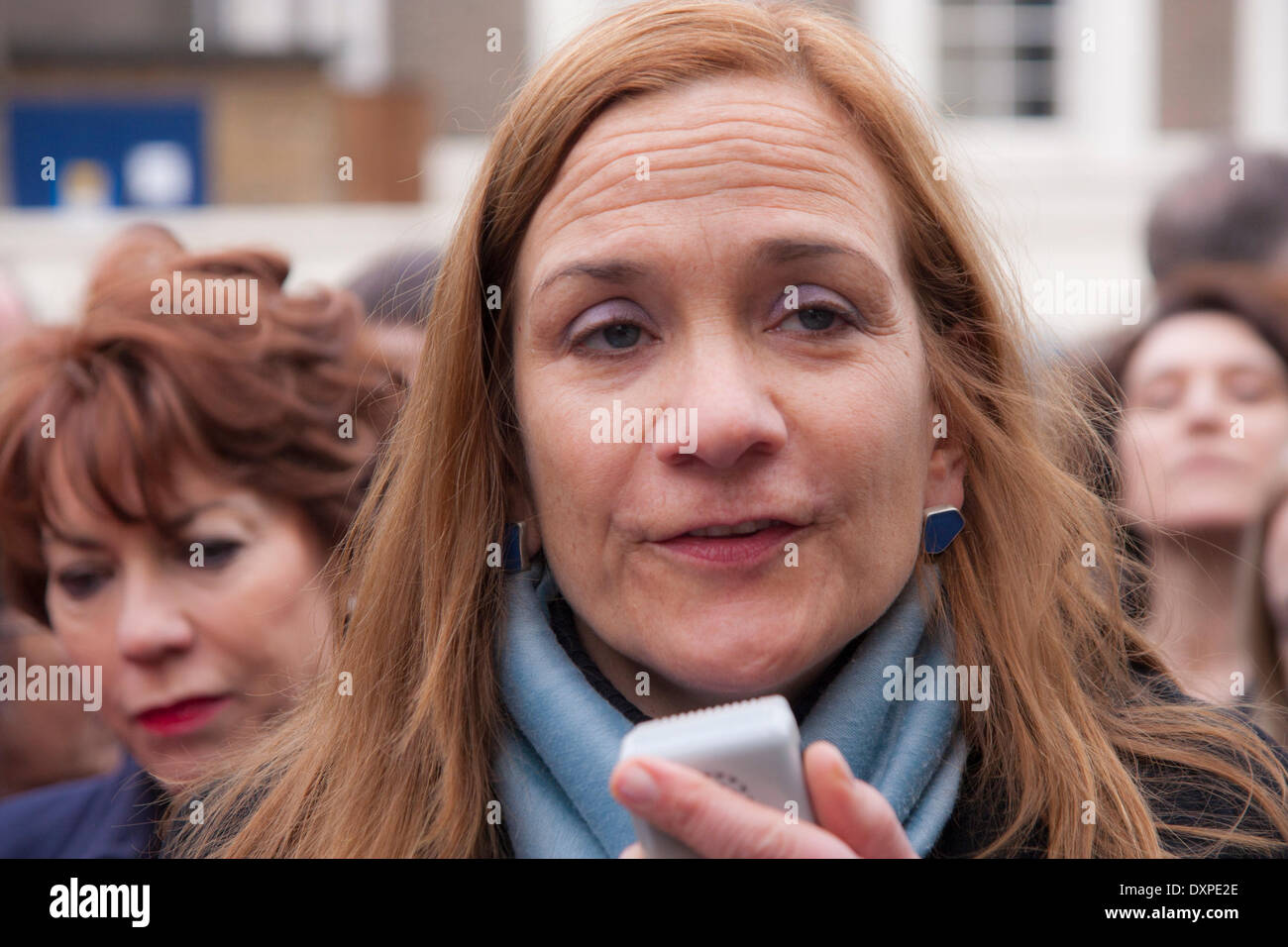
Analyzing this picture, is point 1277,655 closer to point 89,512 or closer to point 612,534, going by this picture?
point 612,534

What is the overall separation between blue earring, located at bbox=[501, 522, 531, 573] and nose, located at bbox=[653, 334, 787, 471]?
317 mm

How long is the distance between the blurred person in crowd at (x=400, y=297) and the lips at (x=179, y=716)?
2.36 feet

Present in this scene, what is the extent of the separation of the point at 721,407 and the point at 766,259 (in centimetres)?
A: 20

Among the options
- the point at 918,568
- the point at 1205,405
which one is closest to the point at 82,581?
the point at 918,568

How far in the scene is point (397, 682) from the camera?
6.26ft

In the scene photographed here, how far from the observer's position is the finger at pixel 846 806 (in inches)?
52.9

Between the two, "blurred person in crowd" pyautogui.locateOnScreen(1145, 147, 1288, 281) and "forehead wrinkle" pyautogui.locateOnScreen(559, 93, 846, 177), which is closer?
"forehead wrinkle" pyautogui.locateOnScreen(559, 93, 846, 177)

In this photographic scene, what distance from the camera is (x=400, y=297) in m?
2.86

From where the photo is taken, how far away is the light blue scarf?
1.62 m

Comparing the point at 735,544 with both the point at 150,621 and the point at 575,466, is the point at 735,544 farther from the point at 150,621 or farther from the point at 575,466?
the point at 150,621

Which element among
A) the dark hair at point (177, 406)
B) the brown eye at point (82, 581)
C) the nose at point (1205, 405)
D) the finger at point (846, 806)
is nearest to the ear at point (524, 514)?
the dark hair at point (177, 406)

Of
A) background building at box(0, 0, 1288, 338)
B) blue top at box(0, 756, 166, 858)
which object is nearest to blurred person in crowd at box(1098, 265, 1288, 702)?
blue top at box(0, 756, 166, 858)

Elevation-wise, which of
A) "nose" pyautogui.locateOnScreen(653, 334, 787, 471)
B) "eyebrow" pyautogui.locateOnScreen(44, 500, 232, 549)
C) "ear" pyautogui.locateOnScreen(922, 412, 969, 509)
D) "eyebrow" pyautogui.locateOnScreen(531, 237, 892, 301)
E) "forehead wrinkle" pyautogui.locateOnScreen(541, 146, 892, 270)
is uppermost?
"forehead wrinkle" pyautogui.locateOnScreen(541, 146, 892, 270)

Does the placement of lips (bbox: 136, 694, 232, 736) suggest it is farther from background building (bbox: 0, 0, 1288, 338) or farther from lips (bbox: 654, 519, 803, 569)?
background building (bbox: 0, 0, 1288, 338)
